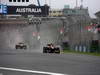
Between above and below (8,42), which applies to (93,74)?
above

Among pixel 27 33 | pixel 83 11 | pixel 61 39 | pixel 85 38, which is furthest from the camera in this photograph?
pixel 83 11

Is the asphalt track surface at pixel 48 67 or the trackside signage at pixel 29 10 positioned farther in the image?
the trackside signage at pixel 29 10

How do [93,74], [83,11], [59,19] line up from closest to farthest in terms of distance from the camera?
1. [93,74]
2. [59,19]
3. [83,11]

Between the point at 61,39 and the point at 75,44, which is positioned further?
the point at 61,39

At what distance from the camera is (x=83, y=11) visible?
136500 millimetres

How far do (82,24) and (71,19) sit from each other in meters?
32.3

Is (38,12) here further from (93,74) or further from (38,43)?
(93,74)

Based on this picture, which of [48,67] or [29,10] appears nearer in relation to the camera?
[48,67]

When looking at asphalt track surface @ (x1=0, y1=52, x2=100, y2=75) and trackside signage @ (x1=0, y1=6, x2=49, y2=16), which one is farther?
trackside signage @ (x1=0, y1=6, x2=49, y2=16)

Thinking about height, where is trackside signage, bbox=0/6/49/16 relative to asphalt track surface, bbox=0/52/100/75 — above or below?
above

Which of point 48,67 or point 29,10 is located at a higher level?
point 29,10

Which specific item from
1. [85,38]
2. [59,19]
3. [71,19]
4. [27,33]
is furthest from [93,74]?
[27,33]

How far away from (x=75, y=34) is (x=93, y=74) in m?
→ 52.1

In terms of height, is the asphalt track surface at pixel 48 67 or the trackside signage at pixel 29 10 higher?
the trackside signage at pixel 29 10
